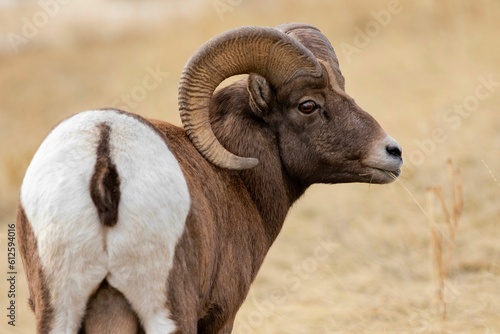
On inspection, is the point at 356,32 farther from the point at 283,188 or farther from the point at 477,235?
the point at 283,188

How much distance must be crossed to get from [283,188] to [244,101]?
2.33ft

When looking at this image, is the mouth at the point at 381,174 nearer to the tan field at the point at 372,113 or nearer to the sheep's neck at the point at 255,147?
the sheep's neck at the point at 255,147

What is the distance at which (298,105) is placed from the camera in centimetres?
642

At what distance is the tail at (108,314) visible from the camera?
4812 millimetres

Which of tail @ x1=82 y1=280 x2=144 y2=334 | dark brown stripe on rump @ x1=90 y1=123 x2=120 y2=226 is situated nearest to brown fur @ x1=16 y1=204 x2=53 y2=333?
tail @ x1=82 y1=280 x2=144 y2=334

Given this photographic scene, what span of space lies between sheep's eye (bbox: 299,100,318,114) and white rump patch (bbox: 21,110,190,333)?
1.67m

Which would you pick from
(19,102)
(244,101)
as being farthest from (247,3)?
(244,101)

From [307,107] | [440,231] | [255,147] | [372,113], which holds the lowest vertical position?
[372,113]

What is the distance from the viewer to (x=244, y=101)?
6.50 metres

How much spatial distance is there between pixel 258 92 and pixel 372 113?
11538 millimetres

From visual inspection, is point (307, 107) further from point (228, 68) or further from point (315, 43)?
point (315, 43)

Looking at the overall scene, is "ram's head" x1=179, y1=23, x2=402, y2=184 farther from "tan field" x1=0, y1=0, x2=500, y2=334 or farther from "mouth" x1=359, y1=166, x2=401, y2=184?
"tan field" x1=0, y1=0, x2=500, y2=334

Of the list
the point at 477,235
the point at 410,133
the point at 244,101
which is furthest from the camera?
the point at 410,133

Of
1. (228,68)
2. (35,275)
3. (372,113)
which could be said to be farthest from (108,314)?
(372,113)
